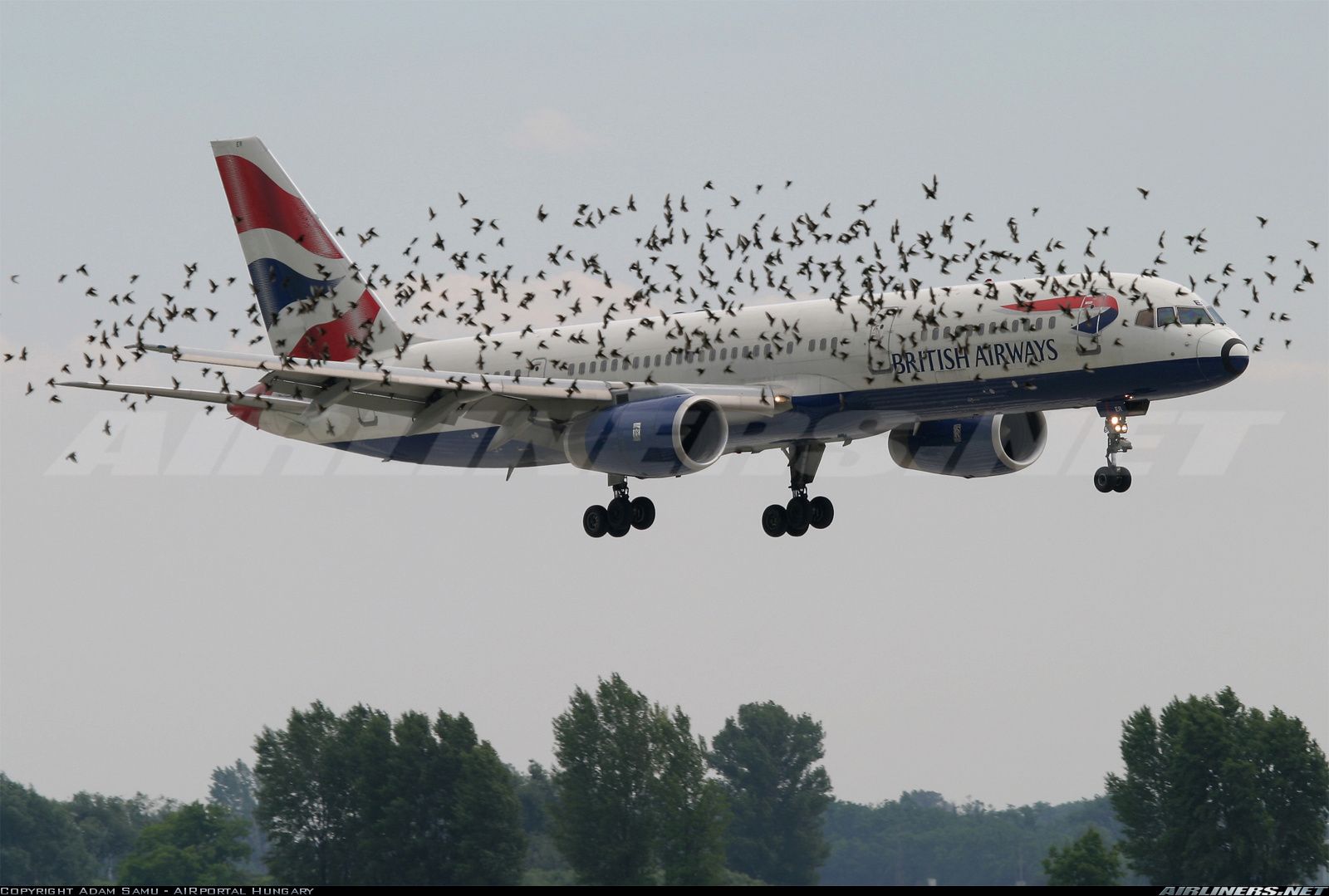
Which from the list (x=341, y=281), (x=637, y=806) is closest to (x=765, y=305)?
(x=341, y=281)

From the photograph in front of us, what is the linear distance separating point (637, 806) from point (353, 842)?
18.2m

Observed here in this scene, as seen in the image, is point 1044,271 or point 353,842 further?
point 353,842

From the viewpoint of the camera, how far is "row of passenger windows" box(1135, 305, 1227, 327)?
A: 45906 millimetres

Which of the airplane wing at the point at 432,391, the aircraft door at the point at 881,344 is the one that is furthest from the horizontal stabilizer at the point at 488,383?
the aircraft door at the point at 881,344

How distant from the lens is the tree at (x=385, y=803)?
113m

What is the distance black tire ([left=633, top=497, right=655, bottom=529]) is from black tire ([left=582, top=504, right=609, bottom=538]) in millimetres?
808

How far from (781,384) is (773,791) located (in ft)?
350

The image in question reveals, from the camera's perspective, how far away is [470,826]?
370ft

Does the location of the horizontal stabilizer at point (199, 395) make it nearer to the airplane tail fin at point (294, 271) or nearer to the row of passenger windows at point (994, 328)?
the airplane tail fin at point (294, 271)

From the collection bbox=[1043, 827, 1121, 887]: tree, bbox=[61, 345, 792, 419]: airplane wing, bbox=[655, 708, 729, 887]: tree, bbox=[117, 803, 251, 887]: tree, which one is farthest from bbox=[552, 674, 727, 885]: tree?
bbox=[61, 345, 792, 419]: airplane wing

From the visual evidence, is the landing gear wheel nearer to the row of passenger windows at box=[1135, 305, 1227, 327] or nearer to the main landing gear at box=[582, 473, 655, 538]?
the main landing gear at box=[582, 473, 655, 538]

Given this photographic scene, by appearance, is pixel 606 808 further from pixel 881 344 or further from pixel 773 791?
pixel 881 344

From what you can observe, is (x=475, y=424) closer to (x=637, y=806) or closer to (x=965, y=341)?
(x=965, y=341)

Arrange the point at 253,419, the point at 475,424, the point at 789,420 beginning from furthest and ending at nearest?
the point at 253,419 → the point at 475,424 → the point at 789,420
